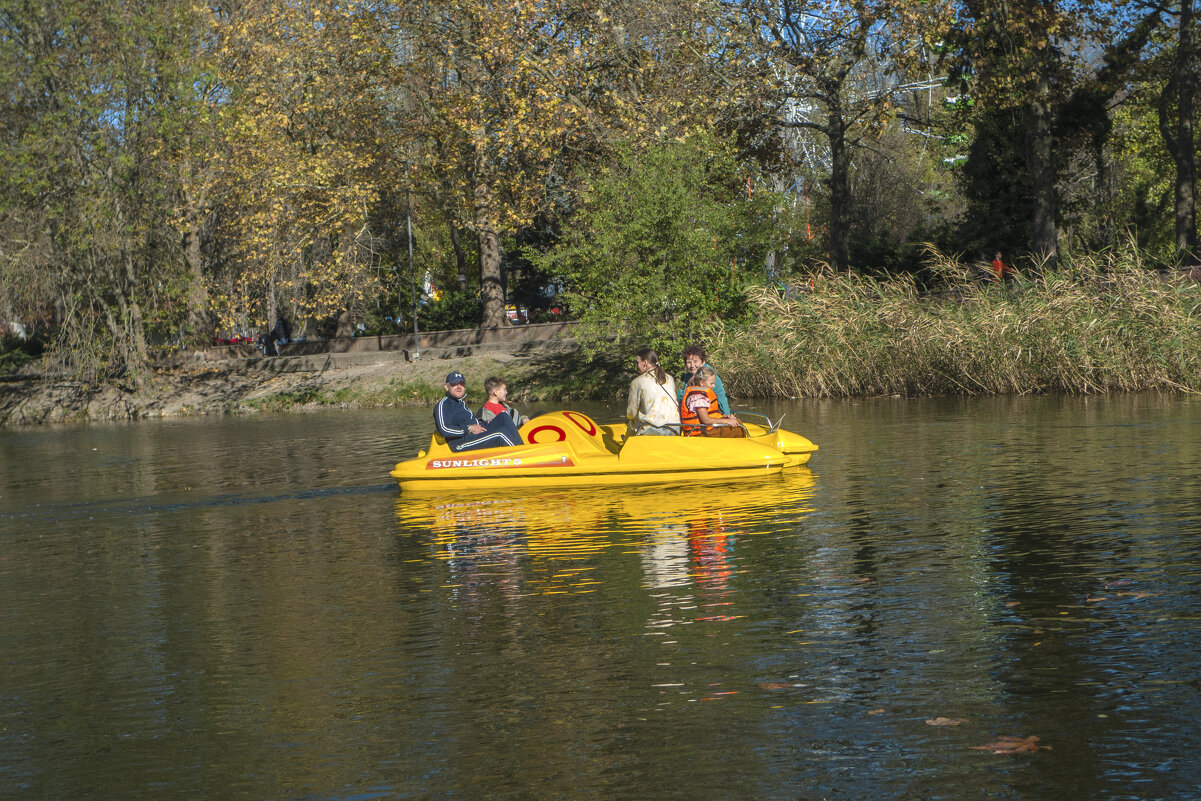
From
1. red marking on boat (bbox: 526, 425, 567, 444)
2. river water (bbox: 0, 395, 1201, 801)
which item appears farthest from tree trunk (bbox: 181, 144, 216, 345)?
red marking on boat (bbox: 526, 425, 567, 444)

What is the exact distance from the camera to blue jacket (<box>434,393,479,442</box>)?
49.4ft

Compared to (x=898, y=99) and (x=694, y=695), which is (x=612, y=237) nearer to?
(x=898, y=99)

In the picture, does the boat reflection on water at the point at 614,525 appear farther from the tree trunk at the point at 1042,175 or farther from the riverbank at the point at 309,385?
the riverbank at the point at 309,385

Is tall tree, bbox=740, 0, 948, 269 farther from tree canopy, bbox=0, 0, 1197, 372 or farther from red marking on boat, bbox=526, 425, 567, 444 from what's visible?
red marking on boat, bbox=526, 425, 567, 444

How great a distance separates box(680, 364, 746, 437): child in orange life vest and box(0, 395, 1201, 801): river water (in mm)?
775

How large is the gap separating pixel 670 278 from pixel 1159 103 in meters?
14.9

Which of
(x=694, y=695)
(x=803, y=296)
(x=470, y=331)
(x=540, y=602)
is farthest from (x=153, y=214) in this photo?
(x=694, y=695)

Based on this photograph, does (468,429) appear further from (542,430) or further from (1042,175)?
(1042,175)

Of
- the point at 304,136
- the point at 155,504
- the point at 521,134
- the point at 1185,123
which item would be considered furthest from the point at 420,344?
the point at 155,504

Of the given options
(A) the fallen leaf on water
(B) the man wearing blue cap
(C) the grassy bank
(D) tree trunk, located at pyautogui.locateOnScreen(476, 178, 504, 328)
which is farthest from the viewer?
(D) tree trunk, located at pyautogui.locateOnScreen(476, 178, 504, 328)

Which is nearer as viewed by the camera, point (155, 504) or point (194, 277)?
point (155, 504)

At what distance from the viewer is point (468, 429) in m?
15.0

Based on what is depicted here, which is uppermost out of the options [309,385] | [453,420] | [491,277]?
[491,277]

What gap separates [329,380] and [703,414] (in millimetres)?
23716
